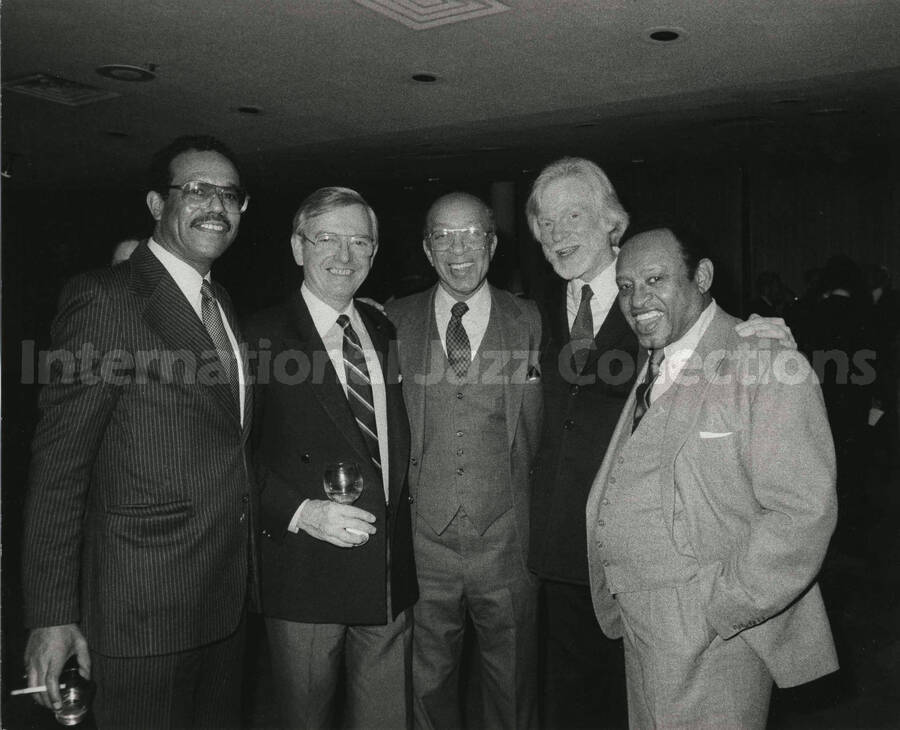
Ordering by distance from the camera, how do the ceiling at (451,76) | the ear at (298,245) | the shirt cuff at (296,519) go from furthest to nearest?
the ceiling at (451,76)
the ear at (298,245)
the shirt cuff at (296,519)

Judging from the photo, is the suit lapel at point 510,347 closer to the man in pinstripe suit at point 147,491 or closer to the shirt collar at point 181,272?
the man in pinstripe suit at point 147,491

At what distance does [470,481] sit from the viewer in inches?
104

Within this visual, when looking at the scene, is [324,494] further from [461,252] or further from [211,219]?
[461,252]

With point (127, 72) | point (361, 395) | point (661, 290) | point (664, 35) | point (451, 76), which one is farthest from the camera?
point (451, 76)

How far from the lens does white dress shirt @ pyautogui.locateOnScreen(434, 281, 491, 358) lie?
2783mm

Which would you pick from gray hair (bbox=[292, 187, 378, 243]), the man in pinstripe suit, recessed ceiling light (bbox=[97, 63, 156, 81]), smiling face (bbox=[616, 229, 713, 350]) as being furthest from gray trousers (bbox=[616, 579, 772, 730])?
recessed ceiling light (bbox=[97, 63, 156, 81])

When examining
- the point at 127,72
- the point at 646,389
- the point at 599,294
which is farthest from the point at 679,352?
the point at 127,72

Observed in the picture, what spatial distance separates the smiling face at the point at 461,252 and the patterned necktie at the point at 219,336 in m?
0.87

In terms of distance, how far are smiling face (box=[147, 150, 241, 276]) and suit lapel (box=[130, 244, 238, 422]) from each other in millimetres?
93

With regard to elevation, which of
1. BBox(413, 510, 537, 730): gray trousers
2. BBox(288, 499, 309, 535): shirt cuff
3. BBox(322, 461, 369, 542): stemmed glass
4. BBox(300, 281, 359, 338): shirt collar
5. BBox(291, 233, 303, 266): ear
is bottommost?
BBox(413, 510, 537, 730): gray trousers

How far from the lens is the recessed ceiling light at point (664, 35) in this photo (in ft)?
16.4

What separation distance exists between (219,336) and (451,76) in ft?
15.0

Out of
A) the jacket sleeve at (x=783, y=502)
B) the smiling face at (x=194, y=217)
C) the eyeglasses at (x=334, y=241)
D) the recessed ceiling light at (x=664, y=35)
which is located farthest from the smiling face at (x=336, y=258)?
the recessed ceiling light at (x=664, y=35)

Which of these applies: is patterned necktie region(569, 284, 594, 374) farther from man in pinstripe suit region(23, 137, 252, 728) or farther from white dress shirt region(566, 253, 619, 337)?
man in pinstripe suit region(23, 137, 252, 728)
